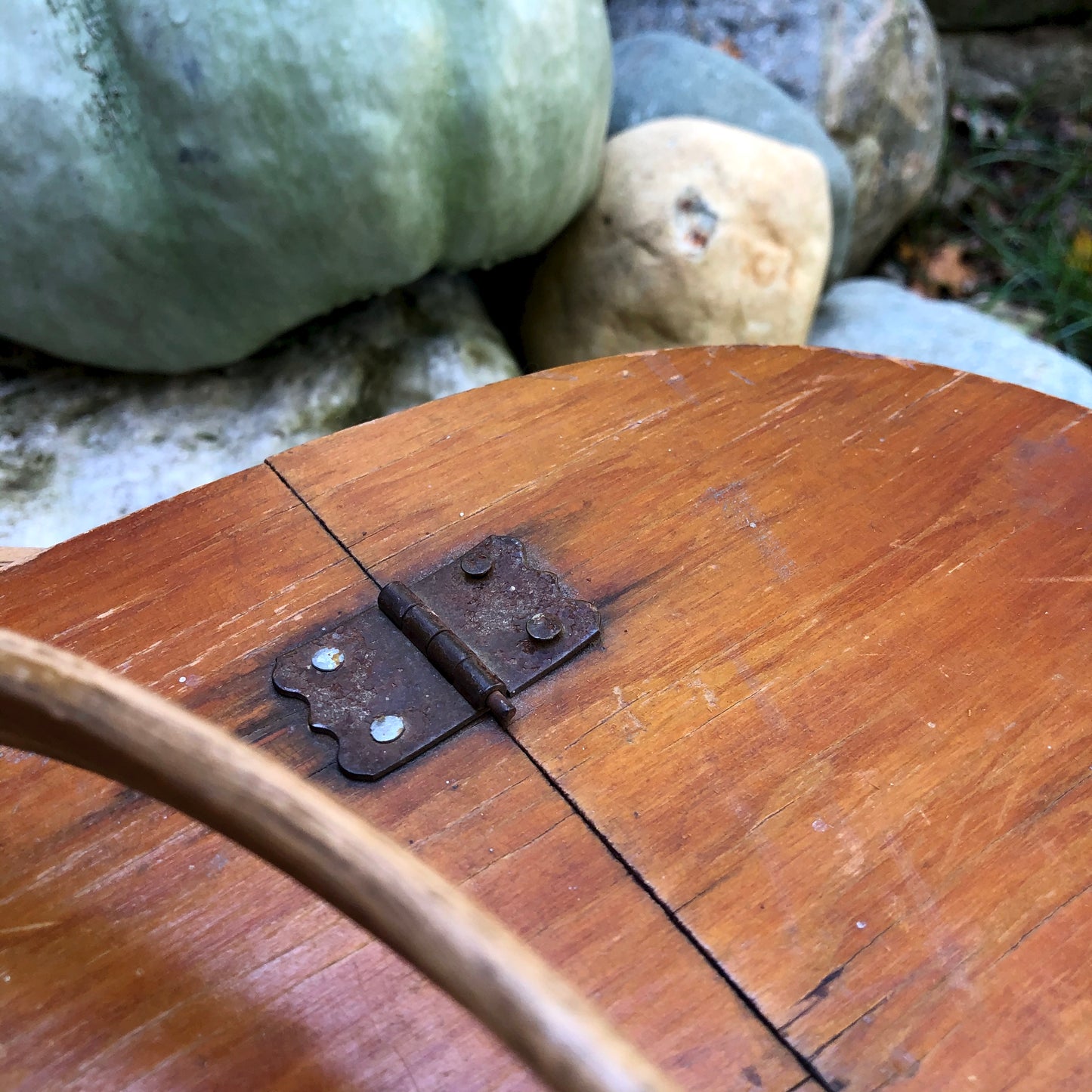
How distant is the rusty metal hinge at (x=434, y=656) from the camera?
659mm

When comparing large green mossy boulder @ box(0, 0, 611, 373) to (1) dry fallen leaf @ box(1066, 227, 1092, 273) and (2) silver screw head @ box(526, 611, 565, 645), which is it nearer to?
(2) silver screw head @ box(526, 611, 565, 645)

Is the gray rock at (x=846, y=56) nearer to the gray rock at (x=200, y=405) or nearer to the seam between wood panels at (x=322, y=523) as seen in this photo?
the gray rock at (x=200, y=405)

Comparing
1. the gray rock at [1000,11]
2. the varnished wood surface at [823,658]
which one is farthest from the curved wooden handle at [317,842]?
the gray rock at [1000,11]

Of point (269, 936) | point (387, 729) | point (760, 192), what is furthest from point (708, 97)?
point (269, 936)

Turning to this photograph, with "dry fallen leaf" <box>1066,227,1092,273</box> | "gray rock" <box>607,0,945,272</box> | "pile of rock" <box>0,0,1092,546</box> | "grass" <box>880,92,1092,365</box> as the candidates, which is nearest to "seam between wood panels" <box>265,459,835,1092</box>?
"pile of rock" <box>0,0,1092,546</box>

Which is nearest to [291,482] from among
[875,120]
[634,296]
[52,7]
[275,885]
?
[275,885]

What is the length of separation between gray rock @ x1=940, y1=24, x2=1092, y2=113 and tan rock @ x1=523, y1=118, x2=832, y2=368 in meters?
1.52

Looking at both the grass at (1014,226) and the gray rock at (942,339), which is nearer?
the gray rock at (942,339)

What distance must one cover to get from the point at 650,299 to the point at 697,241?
110 millimetres

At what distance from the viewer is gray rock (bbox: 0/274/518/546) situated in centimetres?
126

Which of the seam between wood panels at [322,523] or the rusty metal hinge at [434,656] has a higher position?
the seam between wood panels at [322,523]

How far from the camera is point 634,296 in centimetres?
150

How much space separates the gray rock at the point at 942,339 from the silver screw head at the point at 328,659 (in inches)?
45.6

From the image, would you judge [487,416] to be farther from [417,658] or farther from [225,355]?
[225,355]
